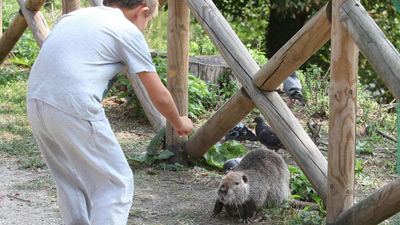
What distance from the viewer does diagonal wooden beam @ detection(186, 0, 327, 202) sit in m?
4.18

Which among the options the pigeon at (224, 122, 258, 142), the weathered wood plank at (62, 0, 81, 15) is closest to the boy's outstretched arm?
the pigeon at (224, 122, 258, 142)

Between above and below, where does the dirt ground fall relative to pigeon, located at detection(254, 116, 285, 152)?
below

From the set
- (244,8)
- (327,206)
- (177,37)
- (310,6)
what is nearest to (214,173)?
(177,37)

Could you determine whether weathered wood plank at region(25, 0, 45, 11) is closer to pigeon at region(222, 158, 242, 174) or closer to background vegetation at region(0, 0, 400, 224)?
background vegetation at region(0, 0, 400, 224)

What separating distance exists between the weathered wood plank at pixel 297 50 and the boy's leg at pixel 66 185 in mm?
1615

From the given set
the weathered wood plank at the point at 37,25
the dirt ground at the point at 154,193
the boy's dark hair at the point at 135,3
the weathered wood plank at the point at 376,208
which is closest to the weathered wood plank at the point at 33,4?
the weathered wood plank at the point at 37,25

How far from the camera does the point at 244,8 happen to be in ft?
45.6

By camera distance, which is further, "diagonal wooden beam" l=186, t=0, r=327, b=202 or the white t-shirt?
"diagonal wooden beam" l=186, t=0, r=327, b=202

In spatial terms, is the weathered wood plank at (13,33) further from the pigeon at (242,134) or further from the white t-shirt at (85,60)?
the white t-shirt at (85,60)

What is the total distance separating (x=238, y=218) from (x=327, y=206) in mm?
824

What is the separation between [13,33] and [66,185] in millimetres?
5527

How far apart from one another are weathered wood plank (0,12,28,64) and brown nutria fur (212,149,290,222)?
185 inches

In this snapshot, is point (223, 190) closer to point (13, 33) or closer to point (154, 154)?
point (154, 154)

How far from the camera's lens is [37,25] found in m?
7.93
